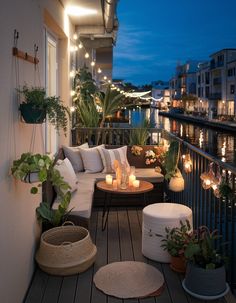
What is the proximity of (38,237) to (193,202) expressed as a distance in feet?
5.30

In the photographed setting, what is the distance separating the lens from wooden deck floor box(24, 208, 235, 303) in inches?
109

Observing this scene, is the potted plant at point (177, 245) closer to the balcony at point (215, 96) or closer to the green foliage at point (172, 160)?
the green foliage at point (172, 160)

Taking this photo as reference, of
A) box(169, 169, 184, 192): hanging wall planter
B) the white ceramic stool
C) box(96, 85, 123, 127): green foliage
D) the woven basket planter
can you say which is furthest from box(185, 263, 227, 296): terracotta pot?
box(96, 85, 123, 127): green foliage

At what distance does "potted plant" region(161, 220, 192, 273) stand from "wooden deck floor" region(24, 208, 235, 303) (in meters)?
0.08

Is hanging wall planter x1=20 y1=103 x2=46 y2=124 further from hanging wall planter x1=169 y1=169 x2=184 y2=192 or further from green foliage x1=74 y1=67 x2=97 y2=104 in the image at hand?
green foliage x1=74 y1=67 x2=97 y2=104

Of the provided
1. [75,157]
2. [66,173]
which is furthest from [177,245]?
[75,157]

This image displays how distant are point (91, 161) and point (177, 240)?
2.57 meters

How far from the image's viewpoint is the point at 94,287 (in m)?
2.94

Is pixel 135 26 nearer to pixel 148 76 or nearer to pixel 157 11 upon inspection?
pixel 157 11

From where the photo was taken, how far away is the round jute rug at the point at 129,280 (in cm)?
286

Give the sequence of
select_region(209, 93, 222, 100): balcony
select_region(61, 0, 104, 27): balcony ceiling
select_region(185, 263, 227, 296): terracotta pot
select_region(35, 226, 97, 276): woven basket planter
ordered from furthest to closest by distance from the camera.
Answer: select_region(209, 93, 222, 100): balcony
select_region(61, 0, 104, 27): balcony ceiling
select_region(35, 226, 97, 276): woven basket planter
select_region(185, 263, 227, 296): terracotta pot

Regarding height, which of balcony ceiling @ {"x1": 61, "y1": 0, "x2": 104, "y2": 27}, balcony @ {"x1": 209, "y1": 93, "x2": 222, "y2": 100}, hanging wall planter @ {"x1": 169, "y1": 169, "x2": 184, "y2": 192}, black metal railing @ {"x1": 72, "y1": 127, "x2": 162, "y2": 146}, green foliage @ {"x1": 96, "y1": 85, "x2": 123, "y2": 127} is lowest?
hanging wall planter @ {"x1": 169, "y1": 169, "x2": 184, "y2": 192}

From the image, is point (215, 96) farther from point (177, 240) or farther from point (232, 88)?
point (177, 240)

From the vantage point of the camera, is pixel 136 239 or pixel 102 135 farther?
pixel 102 135
